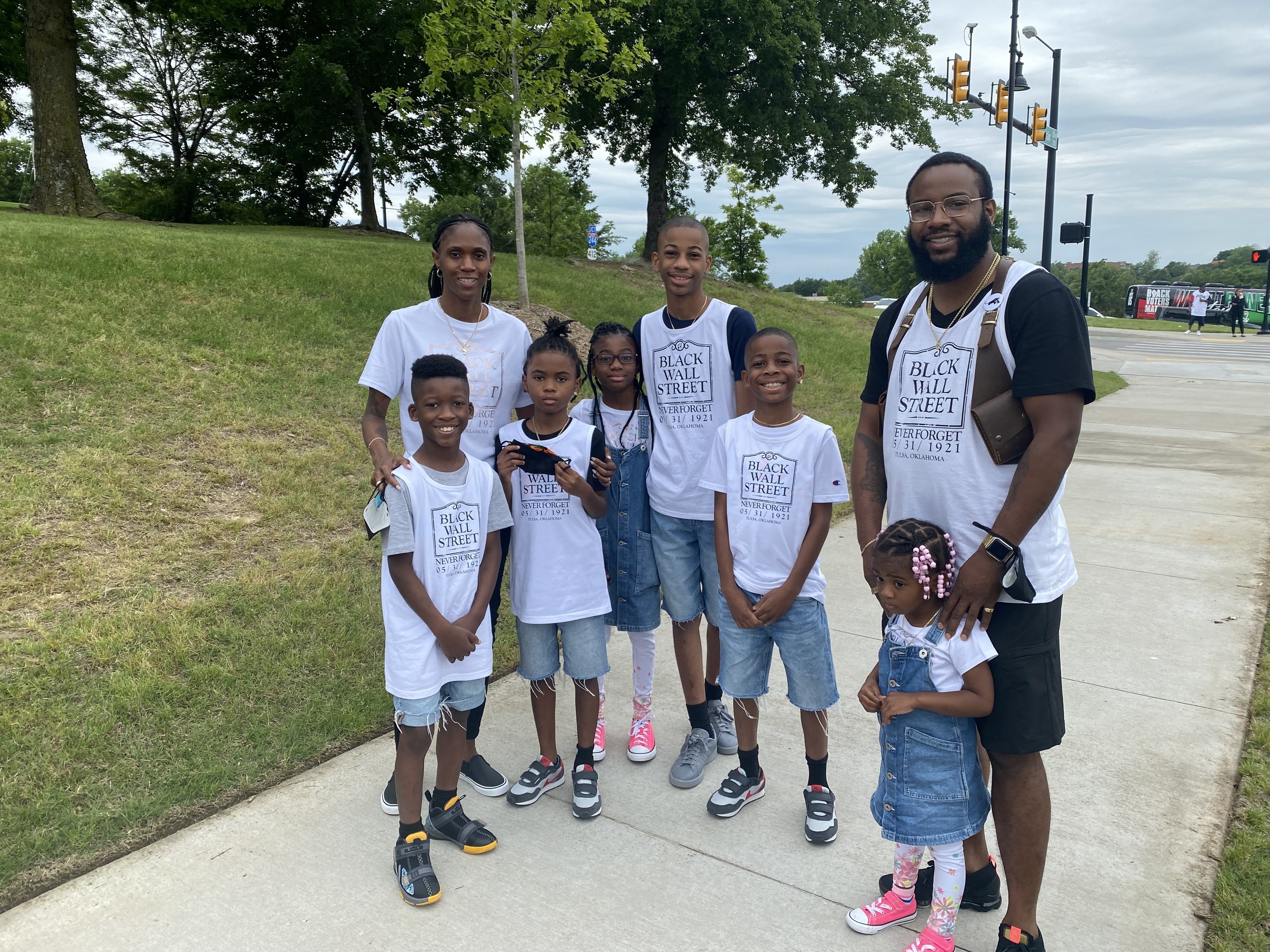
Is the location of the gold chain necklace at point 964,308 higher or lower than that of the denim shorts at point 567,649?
higher

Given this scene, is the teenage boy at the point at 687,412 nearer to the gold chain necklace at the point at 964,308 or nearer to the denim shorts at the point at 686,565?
the denim shorts at the point at 686,565

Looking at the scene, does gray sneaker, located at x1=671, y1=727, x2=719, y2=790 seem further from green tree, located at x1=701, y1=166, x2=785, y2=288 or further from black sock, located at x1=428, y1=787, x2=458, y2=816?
green tree, located at x1=701, y1=166, x2=785, y2=288

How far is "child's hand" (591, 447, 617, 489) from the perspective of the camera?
121 inches

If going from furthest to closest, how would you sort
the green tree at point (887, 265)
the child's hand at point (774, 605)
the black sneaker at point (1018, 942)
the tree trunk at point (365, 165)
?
the green tree at point (887, 265) → the tree trunk at point (365, 165) → the child's hand at point (774, 605) → the black sneaker at point (1018, 942)

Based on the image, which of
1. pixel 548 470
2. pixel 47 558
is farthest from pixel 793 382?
pixel 47 558

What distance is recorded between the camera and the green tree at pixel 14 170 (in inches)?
1747

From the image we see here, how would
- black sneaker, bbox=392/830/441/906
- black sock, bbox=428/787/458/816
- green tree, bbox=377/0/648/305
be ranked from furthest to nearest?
1. green tree, bbox=377/0/648/305
2. black sock, bbox=428/787/458/816
3. black sneaker, bbox=392/830/441/906

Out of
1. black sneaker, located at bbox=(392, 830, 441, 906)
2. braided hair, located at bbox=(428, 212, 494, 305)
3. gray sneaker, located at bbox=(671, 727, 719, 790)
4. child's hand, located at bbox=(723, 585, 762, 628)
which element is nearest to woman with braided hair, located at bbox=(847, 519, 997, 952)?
child's hand, located at bbox=(723, 585, 762, 628)

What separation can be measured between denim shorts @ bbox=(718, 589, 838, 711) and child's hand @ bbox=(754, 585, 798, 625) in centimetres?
5

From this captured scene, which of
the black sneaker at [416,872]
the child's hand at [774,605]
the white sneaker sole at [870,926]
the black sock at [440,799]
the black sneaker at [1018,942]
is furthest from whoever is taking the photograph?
the black sock at [440,799]

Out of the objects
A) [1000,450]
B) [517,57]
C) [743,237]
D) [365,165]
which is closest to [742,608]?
[1000,450]

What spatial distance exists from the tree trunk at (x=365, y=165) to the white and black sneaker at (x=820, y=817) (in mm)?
21653

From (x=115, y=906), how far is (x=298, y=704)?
48.4 inches

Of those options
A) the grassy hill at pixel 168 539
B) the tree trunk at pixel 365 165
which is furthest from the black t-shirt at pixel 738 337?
the tree trunk at pixel 365 165
